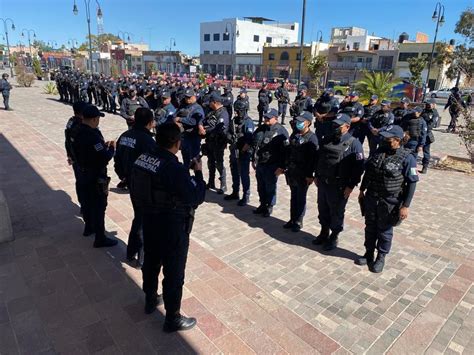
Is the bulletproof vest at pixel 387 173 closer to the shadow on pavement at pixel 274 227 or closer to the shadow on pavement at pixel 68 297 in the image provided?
the shadow on pavement at pixel 274 227

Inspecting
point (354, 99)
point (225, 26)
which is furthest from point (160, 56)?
point (354, 99)

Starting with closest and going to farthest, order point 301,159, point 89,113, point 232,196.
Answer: point 89,113 → point 301,159 → point 232,196

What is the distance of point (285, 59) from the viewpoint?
56219 millimetres

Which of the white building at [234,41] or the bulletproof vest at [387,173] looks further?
the white building at [234,41]

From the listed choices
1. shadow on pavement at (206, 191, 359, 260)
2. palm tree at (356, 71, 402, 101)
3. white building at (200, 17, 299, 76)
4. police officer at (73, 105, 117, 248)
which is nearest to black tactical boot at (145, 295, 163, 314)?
police officer at (73, 105, 117, 248)

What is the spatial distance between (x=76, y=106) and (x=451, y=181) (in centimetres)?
827

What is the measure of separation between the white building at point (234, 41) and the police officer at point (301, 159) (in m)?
59.2

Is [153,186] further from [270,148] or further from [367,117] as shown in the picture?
[367,117]

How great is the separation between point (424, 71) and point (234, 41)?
113 ft

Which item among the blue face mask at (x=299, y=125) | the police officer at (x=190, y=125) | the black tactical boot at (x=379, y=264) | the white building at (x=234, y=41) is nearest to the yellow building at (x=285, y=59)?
the white building at (x=234, y=41)

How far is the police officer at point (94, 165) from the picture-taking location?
160 inches

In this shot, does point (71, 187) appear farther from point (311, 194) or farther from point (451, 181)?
point (451, 181)

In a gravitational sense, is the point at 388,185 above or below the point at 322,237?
above

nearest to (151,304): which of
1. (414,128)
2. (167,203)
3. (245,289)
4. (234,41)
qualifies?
(245,289)
